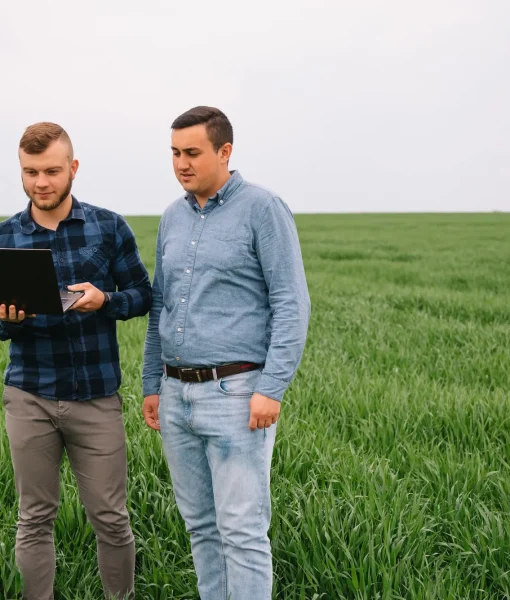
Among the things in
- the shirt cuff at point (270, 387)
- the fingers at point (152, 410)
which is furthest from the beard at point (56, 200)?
the shirt cuff at point (270, 387)

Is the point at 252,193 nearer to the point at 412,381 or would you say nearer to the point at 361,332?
the point at 412,381

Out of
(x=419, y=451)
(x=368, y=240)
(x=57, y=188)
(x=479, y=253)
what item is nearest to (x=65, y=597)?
(x=57, y=188)

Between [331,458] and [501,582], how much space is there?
3.92 feet

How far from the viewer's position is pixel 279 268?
225 cm

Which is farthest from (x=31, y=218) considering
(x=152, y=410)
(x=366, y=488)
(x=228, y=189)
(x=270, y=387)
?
(x=366, y=488)

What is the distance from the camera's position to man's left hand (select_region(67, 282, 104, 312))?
91.4 inches

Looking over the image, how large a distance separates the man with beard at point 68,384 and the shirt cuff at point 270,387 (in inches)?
23.7

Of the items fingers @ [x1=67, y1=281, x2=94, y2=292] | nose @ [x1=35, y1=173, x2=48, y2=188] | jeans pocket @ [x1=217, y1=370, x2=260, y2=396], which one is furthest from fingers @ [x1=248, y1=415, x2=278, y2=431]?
nose @ [x1=35, y1=173, x2=48, y2=188]

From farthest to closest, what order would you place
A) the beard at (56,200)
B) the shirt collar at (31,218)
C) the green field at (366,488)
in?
the green field at (366,488)
the shirt collar at (31,218)
the beard at (56,200)

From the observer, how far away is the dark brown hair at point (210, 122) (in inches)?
87.5

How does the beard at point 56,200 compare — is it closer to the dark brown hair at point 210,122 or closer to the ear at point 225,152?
the dark brown hair at point 210,122

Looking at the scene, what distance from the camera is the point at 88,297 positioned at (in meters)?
2.33

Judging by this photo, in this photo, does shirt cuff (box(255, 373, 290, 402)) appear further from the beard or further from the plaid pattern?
the beard

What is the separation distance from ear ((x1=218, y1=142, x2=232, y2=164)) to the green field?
5.34ft
